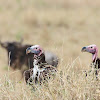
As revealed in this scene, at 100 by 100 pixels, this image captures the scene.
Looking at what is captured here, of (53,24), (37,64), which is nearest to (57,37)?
(53,24)

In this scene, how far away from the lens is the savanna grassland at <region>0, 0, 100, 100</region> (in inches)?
149

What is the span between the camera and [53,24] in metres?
13.0

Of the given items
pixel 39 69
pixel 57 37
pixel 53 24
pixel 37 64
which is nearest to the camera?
pixel 39 69

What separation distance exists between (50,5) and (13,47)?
8218 millimetres

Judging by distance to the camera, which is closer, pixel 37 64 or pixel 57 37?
pixel 37 64

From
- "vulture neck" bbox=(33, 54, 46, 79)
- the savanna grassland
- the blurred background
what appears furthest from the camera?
the blurred background

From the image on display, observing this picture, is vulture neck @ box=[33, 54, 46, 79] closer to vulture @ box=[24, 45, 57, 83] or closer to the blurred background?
vulture @ box=[24, 45, 57, 83]

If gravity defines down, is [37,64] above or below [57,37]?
below

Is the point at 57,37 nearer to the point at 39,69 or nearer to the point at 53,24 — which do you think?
the point at 53,24

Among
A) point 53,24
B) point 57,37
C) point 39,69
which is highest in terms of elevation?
point 53,24

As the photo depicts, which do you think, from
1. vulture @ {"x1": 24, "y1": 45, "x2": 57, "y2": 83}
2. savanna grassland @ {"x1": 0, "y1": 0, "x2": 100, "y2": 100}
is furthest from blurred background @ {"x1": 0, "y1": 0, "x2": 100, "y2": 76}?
vulture @ {"x1": 24, "y1": 45, "x2": 57, "y2": 83}

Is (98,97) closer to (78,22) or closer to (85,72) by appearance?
(85,72)

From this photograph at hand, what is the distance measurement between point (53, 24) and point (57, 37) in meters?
1.66

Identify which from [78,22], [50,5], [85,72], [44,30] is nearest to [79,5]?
[50,5]
